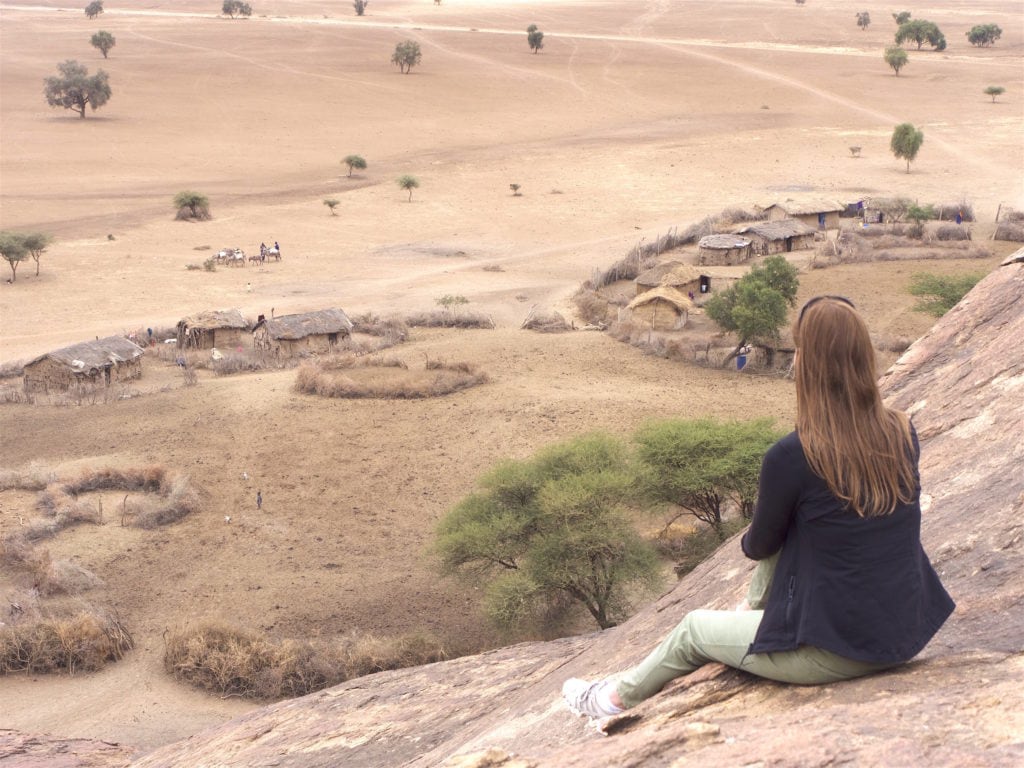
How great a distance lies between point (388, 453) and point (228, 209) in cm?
3169

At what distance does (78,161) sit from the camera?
6078cm

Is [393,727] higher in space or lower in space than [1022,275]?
lower

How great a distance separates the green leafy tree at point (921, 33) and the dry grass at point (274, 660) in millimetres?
98753

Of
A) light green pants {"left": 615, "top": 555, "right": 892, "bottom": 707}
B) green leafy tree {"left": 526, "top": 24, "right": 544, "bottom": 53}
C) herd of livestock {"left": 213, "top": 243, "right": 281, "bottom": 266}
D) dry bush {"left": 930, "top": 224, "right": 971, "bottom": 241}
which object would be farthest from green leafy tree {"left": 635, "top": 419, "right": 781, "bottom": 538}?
green leafy tree {"left": 526, "top": 24, "right": 544, "bottom": 53}

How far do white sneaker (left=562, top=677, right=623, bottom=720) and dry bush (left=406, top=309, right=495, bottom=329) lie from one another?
3000cm

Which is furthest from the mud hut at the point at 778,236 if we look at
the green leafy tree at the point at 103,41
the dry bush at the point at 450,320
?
the green leafy tree at the point at 103,41

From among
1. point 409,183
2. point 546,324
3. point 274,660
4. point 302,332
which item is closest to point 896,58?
point 409,183

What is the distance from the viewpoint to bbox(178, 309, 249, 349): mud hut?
33.3 m

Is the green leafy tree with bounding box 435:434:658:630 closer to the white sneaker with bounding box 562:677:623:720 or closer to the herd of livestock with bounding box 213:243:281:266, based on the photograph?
the white sneaker with bounding box 562:677:623:720

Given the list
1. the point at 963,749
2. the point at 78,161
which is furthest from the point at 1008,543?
the point at 78,161

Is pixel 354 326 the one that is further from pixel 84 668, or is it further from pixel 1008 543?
pixel 1008 543

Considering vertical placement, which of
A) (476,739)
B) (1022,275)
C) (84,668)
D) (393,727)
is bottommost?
(84,668)

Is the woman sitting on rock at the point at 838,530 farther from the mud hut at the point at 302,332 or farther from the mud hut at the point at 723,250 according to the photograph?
the mud hut at the point at 723,250

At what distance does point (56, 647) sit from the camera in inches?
625
